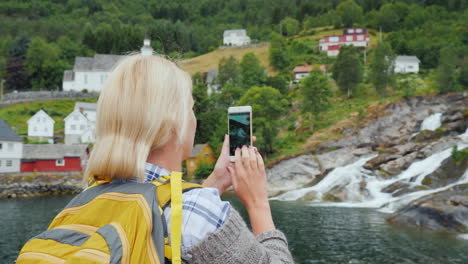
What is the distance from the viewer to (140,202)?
1.79 m

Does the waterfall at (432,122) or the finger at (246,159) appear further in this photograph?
the waterfall at (432,122)

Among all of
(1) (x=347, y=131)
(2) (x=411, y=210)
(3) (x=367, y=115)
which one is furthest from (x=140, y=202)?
(3) (x=367, y=115)

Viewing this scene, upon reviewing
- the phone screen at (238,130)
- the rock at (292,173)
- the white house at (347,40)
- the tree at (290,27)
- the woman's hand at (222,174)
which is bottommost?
the rock at (292,173)

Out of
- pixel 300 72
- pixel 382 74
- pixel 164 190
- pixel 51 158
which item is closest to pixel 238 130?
pixel 164 190

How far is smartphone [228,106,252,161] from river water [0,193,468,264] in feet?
51.5

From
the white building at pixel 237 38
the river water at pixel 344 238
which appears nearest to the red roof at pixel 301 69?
the white building at pixel 237 38

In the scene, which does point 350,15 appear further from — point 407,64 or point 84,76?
point 84,76

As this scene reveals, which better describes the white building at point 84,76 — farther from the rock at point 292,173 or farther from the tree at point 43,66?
the rock at point 292,173

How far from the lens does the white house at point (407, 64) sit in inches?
3447

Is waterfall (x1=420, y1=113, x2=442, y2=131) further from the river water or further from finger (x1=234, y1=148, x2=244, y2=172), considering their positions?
finger (x1=234, y1=148, x2=244, y2=172)

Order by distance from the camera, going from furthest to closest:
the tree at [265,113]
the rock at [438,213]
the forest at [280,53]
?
1. the forest at [280,53]
2. the tree at [265,113]
3. the rock at [438,213]

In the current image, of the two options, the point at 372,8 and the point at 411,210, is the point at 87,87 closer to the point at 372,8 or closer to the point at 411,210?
the point at 411,210

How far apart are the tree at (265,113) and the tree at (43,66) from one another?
203 ft

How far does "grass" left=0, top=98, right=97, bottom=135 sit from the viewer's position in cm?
7321
